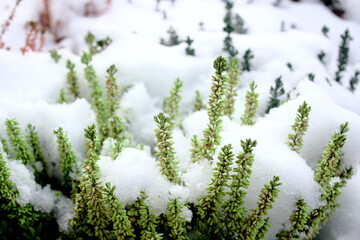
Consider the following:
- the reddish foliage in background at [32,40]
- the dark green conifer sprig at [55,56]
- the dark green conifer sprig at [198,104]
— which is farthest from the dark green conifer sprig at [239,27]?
the reddish foliage in background at [32,40]

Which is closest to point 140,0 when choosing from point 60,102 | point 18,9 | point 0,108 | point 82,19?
Result: point 82,19

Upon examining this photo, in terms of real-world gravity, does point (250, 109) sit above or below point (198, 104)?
above

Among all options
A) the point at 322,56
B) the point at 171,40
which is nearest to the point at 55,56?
the point at 171,40

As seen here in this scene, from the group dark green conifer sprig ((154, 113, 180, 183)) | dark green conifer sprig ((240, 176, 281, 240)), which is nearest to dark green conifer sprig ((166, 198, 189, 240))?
dark green conifer sprig ((154, 113, 180, 183))

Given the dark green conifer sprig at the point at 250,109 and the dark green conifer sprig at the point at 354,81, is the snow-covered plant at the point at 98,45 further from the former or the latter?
the dark green conifer sprig at the point at 354,81

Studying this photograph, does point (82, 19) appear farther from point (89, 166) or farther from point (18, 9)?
point (89, 166)

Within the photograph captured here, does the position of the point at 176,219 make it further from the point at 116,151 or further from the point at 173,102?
the point at 173,102
